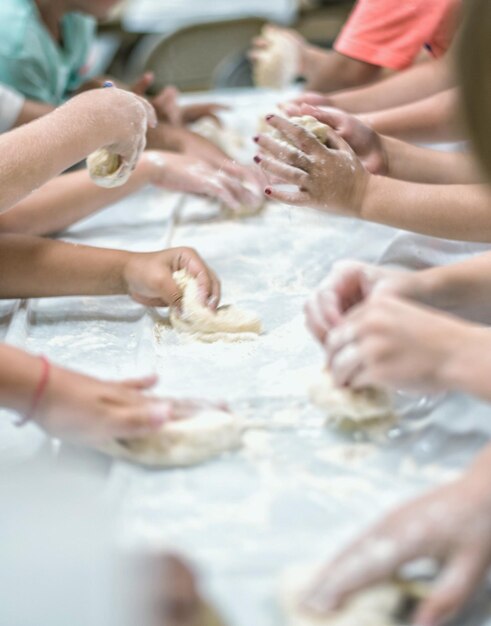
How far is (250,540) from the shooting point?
21.6 inches

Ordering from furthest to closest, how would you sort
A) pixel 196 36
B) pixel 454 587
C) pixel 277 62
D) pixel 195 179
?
1. pixel 196 36
2. pixel 277 62
3. pixel 195 179
4. pixel 454 587

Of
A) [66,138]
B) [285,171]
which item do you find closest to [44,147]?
[66,138]

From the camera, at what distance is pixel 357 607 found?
49 cm

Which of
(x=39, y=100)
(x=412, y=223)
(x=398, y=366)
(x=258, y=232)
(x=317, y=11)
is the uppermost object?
(x=398, y=366)

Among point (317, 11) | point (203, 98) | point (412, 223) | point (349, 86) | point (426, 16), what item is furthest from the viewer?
point (317, 11)

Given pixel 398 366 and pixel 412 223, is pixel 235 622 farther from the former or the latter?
pixel 412 223

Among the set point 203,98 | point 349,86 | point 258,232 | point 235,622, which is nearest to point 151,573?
point 235,622

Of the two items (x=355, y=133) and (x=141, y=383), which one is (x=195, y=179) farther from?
(x=141, y=383)

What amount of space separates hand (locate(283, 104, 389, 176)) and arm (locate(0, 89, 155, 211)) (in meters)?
0.22

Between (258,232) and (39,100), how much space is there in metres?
0.60

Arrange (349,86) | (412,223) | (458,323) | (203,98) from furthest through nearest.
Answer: (203,98), (349,86), (412,223), (458,323)

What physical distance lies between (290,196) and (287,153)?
50mm

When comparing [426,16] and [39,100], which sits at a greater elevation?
[426,16]

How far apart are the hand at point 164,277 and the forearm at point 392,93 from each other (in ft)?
1.99
